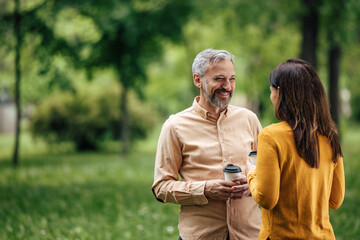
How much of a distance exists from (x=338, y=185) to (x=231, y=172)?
0.61 meters

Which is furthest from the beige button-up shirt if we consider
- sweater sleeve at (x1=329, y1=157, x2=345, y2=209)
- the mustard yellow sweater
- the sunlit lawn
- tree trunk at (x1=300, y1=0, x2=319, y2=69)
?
tree trunk at (x1=300, y1=0, x2=319, y2=69)

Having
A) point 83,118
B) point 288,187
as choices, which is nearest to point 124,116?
point 83,118

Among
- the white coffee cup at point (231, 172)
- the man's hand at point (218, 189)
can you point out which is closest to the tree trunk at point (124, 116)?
the man's hand at point (218, 189)

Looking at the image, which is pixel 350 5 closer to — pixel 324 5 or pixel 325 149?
pixel 324 5

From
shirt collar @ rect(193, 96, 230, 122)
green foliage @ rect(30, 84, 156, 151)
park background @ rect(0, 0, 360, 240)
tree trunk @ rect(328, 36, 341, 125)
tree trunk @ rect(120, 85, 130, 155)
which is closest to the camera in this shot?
shirt collar @ rect(193, 96, 230, 122)

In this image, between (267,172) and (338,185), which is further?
(338,185)

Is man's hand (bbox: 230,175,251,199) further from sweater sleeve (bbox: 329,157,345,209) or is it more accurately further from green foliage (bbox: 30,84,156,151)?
green foliage (bbox: 30,84,156,151)

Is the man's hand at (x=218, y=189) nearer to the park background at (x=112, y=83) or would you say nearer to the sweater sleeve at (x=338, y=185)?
the sweater sleeve at (x=338, y=185)

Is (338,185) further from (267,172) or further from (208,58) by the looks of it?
(208,58)

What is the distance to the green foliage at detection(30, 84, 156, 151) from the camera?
18000 millimetres

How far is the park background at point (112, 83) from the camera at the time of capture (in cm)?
711

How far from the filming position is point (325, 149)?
2344mm

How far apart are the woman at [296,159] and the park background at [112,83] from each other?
401 cm

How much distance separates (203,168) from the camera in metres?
2.78
